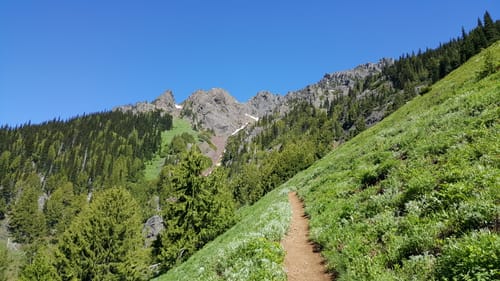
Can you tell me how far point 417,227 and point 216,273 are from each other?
7509 mm

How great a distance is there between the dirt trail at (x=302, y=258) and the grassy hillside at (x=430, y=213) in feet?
1.52

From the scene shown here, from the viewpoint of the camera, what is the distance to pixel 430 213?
26.7ft

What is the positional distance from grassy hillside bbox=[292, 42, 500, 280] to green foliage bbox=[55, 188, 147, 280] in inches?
1542

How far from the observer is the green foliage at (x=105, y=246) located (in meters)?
41.5

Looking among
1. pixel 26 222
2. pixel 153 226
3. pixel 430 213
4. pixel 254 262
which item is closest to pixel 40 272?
pixel 254 262

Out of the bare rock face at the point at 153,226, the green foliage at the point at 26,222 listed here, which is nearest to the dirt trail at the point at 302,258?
the bare rock face at the point at 153,226

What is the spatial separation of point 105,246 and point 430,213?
4699cm

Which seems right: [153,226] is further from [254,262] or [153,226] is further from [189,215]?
[254,262]

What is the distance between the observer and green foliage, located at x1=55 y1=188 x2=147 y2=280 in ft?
136

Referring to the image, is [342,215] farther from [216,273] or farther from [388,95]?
[388,95]

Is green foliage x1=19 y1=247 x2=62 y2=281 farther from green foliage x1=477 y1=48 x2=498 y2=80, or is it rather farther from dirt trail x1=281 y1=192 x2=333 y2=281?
green foliage x1=477 y1=48 x2=498 y2=80

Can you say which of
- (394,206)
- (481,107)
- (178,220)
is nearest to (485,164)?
A: (394,206)

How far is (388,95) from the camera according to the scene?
19650 cm

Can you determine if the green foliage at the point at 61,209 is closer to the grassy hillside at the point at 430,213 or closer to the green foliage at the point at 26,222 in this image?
the green foliage at the point at 26,222
